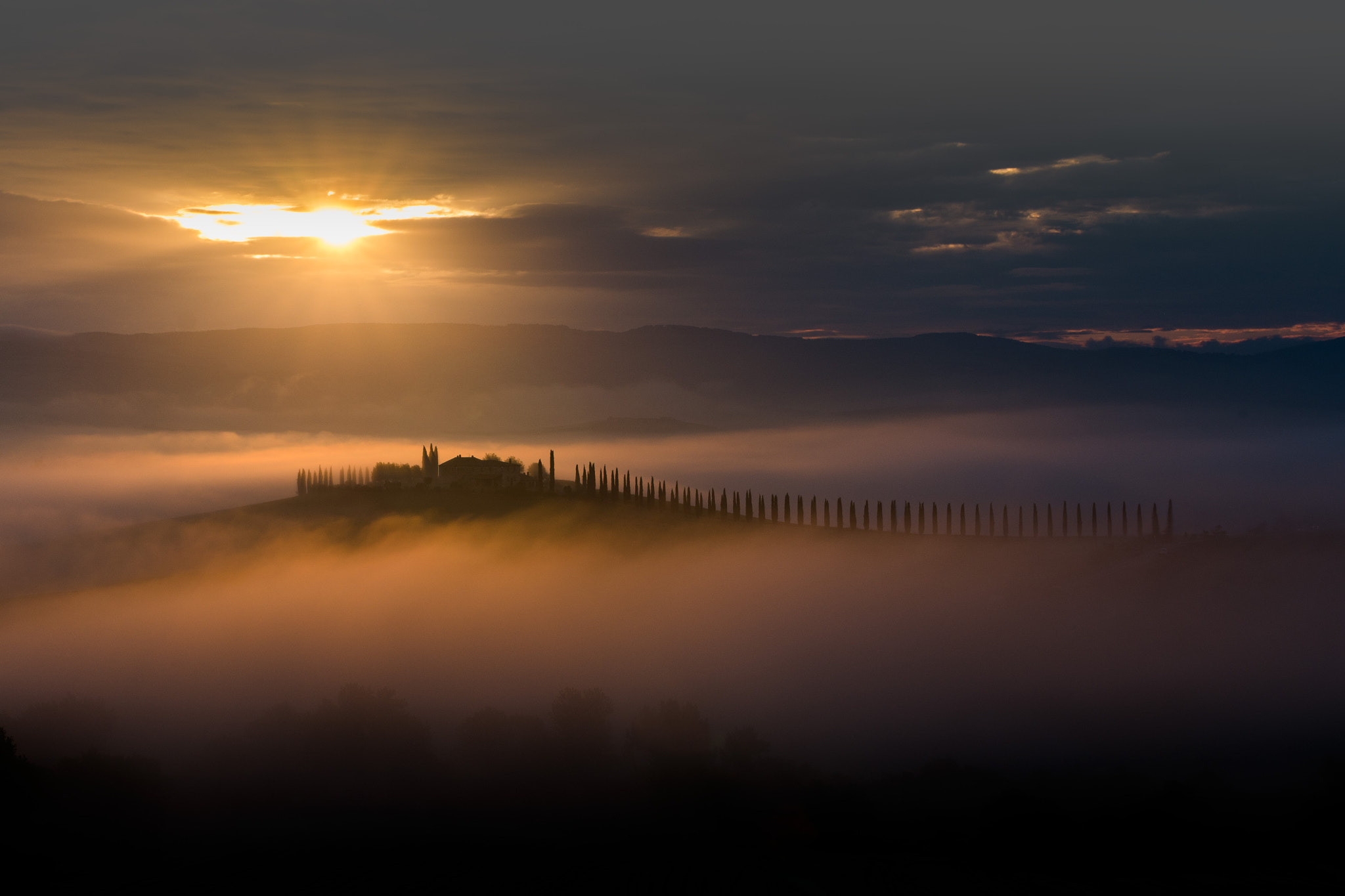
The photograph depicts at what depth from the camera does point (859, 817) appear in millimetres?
121000

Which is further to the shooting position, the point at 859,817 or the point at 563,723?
the point at 563,723

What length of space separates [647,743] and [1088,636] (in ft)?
317

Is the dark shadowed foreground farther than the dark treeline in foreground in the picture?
No

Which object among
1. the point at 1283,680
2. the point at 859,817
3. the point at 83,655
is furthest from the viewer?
the point at 83,655

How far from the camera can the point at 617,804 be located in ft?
402

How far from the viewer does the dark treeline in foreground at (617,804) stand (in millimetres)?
110125

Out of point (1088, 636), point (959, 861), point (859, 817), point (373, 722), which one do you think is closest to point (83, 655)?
point (373, 722)

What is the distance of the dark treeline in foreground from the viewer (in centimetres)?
11012

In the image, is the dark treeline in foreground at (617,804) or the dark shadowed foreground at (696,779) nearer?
the dark shadowed foreground at (696,779)

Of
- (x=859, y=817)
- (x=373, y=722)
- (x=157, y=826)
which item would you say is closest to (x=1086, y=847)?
(x=859, y=817)

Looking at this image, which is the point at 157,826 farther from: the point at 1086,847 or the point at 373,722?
the point at 1086,847

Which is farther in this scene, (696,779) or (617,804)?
(696,779)

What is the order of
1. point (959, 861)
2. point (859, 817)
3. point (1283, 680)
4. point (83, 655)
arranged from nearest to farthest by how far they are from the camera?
point (959, 861), point (859, 817), point (1283, 680), point (83, 655)

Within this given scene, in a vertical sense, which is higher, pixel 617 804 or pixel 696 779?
pixel 696 779
